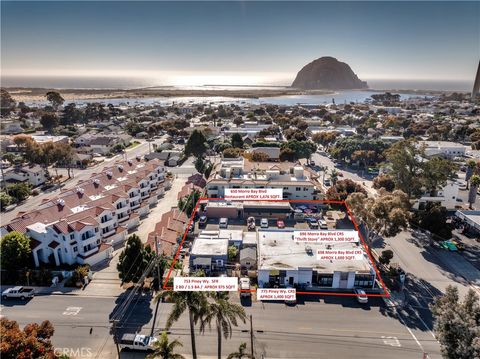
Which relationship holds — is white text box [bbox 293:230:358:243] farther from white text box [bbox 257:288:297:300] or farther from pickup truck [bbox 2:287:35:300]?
pickup truck [bbox 2:287:35:300]

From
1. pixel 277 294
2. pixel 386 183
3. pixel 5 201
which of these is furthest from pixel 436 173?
pixel 5 201

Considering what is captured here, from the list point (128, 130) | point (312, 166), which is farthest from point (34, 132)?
point (312, 166)

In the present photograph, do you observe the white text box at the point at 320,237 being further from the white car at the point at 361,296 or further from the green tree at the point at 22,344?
the green tree at the point at 22,344

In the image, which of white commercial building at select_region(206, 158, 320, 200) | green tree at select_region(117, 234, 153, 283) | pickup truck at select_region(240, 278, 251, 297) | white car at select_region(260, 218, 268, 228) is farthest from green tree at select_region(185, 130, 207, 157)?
pickup truck at select_region(240, 278, 251, 297)

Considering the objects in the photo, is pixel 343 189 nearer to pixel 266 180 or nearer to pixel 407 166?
pixel 407 166

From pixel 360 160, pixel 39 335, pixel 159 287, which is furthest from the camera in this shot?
pixel 360 160

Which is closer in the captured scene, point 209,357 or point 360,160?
point 209,357

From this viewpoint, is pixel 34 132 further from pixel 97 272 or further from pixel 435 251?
pixel 435 251
